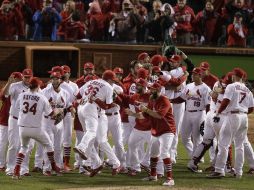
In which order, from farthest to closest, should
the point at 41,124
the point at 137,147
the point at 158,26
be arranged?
the point at 158,26
the point at 137,147
the point at 41,124

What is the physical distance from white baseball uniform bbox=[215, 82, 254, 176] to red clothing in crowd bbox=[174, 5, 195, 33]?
8797mm

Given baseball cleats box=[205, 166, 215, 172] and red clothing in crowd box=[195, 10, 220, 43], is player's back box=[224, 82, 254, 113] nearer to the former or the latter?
baseball cleats box=[205, 166, 215, 172]

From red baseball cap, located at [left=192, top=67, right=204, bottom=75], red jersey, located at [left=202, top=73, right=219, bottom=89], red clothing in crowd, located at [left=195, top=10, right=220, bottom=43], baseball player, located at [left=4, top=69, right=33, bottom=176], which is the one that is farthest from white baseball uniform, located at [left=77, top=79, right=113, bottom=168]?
red clothing in crowd, located at [left=195, top=10, right=220, bottom=43]

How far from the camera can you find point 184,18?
24.3 meters

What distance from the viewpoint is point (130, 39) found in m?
24.5

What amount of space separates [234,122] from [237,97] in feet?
1.46

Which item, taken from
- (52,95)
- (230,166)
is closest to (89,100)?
(52,95)

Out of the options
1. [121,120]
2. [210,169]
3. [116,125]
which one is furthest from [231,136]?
[121,120]

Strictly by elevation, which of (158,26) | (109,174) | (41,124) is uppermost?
(158,26)

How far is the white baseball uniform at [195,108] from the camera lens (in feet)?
55.4

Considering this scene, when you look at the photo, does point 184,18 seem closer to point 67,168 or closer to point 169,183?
point 67,168

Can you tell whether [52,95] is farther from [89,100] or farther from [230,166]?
[230,166]

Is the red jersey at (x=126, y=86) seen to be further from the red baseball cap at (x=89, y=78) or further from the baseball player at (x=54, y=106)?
the baseball player at (x=54, y=106)

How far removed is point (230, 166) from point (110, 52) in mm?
8382
